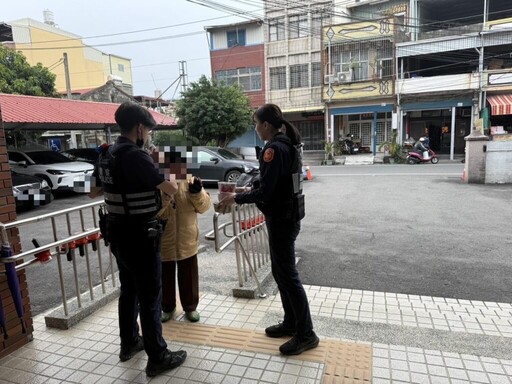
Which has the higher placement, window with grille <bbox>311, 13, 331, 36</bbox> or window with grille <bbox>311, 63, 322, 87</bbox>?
window with grille <bbox>311, 13, 331, 36</bbox>

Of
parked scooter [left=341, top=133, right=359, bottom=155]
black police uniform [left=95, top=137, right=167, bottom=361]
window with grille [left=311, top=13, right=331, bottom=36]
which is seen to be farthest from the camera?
window with grille [left=311, top=13, right=331, bottom=36]

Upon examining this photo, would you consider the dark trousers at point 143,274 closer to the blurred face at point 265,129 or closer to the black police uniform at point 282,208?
the black police uniform at point 282,208

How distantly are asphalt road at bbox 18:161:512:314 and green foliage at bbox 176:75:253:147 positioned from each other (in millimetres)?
10654

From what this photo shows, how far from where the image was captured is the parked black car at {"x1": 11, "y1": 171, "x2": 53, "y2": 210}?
30.6 ft

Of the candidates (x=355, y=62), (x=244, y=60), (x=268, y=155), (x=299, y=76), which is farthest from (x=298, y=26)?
(x=268, y=155)

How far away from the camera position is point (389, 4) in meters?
23.8

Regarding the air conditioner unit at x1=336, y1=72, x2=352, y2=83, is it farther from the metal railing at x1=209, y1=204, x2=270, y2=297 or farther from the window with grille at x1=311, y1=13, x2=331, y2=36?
the metal railing at x1=209, y1=204, x2=270, y2=297

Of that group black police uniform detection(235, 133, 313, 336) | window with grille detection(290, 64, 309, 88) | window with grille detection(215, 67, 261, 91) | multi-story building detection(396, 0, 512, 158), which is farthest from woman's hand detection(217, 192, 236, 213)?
window with grille detection(215, 67, 261, 91)

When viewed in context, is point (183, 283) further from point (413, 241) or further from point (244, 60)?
point (244, 60)

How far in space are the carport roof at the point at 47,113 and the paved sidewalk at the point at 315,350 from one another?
9.76m

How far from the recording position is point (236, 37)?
27281mm

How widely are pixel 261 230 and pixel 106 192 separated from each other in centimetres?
231

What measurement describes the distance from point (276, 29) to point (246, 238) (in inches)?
982

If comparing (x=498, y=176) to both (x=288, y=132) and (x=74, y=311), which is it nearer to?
(x=288, y=132)
